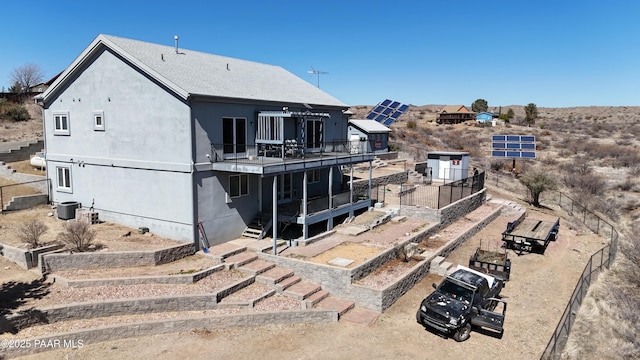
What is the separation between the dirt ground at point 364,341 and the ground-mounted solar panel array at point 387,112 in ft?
119

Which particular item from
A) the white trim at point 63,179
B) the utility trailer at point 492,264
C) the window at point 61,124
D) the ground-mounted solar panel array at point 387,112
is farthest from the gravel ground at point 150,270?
the ground-mounted solar panel array at point 387,112

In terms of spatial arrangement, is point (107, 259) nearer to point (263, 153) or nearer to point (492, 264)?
point (263, 153)

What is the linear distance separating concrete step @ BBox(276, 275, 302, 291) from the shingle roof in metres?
8.44

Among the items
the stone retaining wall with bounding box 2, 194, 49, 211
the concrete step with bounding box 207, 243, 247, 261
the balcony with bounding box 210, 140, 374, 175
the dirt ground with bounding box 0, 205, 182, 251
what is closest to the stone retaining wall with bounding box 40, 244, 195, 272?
the dirt ground with bounding box 0, 205, 182, 251

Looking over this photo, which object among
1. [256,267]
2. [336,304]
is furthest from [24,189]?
[336,304]

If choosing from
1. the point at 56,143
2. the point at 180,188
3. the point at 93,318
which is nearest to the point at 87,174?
the point at 56,143

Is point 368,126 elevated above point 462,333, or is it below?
above

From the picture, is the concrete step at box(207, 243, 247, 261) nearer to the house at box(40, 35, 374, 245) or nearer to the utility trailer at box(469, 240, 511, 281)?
the house at box(40, 35, 374, 245)

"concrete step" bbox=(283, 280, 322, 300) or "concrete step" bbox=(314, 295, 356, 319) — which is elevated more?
"concrete step" bbox=(283, 280, 322, 300)

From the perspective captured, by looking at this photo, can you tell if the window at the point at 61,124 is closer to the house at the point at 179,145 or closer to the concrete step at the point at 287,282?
the house at the point at 179,145

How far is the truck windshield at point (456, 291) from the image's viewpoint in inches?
583

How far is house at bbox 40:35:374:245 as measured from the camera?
1855 centimetres

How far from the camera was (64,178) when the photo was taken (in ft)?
76.0

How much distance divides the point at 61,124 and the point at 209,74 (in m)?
8.78
